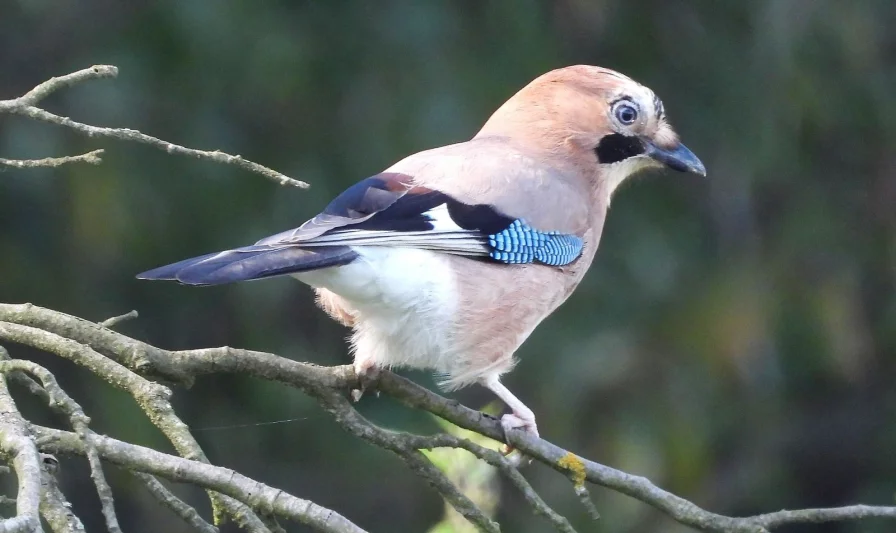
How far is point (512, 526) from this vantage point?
173 inches

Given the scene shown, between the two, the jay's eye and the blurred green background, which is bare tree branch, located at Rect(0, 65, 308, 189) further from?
the blurred green background

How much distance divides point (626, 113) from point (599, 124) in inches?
2.7

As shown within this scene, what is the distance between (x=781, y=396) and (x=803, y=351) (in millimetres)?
237

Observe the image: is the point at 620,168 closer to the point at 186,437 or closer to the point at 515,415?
the point at 515,415

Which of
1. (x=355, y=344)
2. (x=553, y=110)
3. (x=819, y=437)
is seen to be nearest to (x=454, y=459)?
(x=355, y=344)

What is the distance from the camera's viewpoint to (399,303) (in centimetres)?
228

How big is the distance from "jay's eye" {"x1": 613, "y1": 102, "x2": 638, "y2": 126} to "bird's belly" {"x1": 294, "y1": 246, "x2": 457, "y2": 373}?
0.76 m

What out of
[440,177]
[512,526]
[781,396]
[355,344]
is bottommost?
[512,526]

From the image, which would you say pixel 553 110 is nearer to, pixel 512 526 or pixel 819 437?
pixel 512 526

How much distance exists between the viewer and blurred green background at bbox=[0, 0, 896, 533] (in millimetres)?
4191

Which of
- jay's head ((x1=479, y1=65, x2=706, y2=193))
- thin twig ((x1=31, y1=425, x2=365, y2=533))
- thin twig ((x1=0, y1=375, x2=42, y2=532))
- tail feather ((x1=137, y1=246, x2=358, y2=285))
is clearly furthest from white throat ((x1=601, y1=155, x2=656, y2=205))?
thin twig ((x1=0, y1=375, x2=42, y2=532))

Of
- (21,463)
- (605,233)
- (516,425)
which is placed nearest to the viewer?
(21,463)

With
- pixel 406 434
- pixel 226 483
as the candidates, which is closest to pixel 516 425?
pixel 406 434

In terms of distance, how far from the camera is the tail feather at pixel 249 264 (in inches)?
67.0
